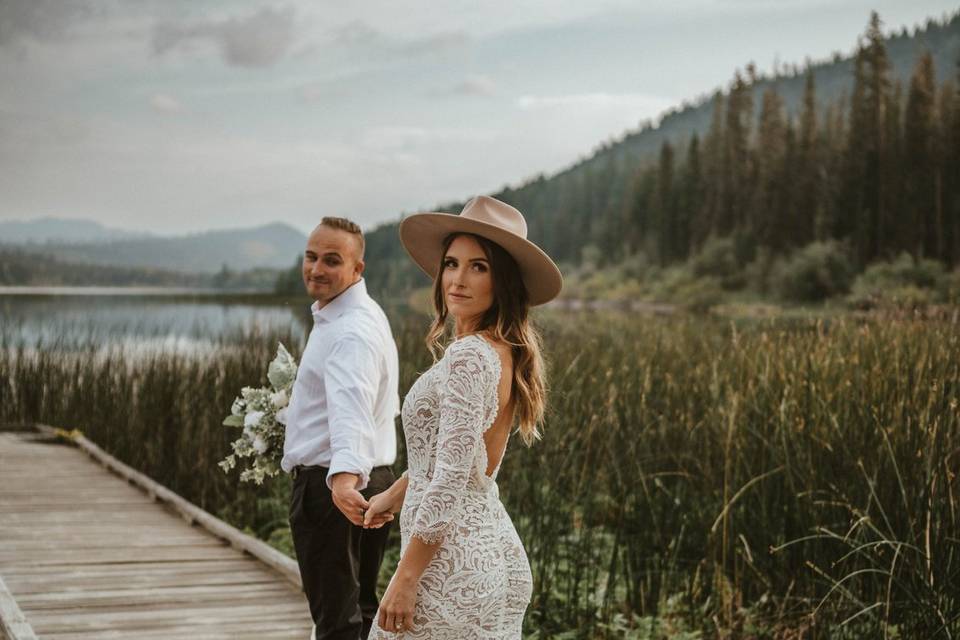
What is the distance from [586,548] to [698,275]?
4469 cm

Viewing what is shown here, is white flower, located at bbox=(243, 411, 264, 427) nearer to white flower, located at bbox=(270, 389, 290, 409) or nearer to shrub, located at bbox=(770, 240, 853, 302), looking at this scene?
white flower, located at bbox=(270, 389, 290, 409)

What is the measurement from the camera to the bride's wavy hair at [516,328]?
1.88 meters

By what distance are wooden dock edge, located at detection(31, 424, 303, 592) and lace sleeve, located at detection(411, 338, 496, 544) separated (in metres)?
2.17

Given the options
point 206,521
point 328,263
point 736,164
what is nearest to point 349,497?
point 328,263

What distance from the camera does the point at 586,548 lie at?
13.7 feet

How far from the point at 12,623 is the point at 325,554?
1.40 m

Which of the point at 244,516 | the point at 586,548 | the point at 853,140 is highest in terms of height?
the point at 853,140

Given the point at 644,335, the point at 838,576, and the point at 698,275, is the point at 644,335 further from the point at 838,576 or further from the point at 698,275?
the point at 698,275

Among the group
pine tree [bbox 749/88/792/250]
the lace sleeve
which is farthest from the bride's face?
pine tree [bbox 749/88/792/250]

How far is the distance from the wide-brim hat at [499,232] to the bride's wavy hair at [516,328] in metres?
0.03

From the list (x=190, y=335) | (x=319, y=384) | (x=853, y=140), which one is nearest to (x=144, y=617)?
(x=319, y=384)

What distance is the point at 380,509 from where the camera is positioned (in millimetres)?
2105

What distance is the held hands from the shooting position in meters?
2.09

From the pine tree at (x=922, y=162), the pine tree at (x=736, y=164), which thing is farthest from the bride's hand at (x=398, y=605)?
the pine tree at (x=736, y=164)
